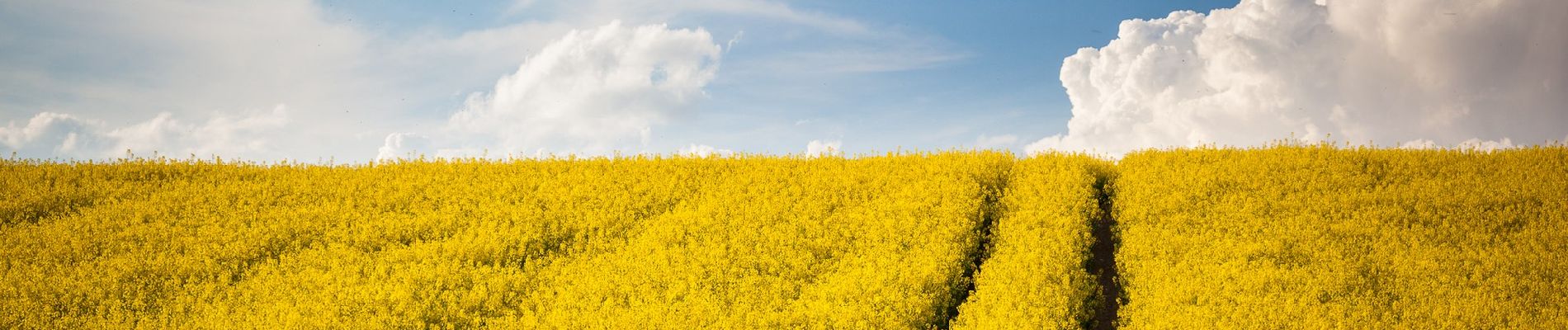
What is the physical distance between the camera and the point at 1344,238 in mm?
17250

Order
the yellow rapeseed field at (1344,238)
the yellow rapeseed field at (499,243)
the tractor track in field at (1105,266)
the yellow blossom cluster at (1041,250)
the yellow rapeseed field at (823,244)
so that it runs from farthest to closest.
Answer: the tractor track in field at (1105,266)
the yellow rapeseed field at (499,243)
the yellow rapeseed field at (823,244)
the yellow blossom cluster at (1041,250)
the yellow rapeseed field at (1344,238)

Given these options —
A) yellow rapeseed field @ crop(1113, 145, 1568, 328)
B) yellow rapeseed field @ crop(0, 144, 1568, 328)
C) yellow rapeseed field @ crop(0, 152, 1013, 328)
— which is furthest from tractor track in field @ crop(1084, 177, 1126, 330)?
yellow rapeseed field @ crop(0, 152, 1013, 328)

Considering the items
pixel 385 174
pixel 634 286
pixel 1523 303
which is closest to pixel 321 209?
pixel 385 174

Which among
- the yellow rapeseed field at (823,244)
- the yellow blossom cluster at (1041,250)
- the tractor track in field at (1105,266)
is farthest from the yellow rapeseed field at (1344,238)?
the yellow blossom cluster at (1041,250)

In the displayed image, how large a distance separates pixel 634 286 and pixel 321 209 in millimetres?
9549

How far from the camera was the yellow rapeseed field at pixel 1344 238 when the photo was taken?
14.7 metres

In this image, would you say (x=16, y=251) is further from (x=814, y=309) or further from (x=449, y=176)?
(x=814, y=309)

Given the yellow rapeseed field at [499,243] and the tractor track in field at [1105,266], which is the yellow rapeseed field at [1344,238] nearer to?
the tractor track in field at [1105,266]

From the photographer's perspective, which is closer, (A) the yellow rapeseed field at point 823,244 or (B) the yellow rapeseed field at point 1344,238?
(B) the yellow rapeseed field at point 1344,238

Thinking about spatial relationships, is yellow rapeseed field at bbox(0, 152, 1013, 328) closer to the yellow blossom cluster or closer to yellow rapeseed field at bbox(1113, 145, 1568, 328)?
the yellow blossom cluster

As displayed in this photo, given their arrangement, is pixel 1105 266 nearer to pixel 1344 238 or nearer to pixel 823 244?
pixel 1344 238

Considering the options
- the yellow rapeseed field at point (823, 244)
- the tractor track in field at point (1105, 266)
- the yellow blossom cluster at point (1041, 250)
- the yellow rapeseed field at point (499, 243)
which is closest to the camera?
the yellow blossom cluster at point (1041, 250)

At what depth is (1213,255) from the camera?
17.0 m

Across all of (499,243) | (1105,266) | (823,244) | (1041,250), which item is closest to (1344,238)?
(1105,266)
